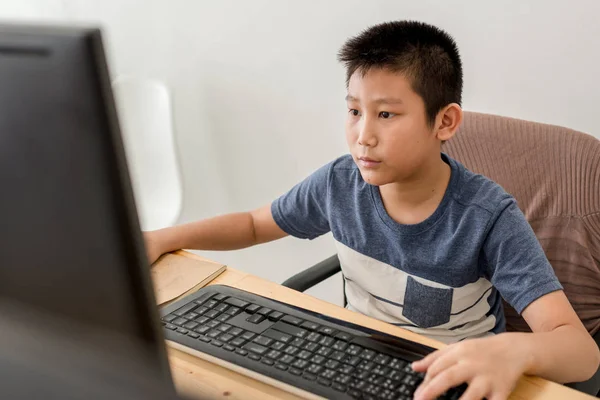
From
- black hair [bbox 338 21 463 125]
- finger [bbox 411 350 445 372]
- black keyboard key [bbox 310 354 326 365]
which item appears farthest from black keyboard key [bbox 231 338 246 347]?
black hair [bbox 338 21 463 125]

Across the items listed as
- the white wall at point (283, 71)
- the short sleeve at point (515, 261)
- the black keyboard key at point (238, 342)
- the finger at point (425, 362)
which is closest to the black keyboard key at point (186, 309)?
the black keyboard key at point (238, 342)

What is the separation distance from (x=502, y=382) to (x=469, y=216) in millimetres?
368

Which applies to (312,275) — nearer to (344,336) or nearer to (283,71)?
(344,336)

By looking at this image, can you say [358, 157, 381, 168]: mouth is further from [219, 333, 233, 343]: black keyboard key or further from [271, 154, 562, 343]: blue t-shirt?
[219, 333, 233, 343]: black keyboard key

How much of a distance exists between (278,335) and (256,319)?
5cm

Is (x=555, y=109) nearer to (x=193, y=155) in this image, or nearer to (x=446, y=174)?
(x=446, y=174)

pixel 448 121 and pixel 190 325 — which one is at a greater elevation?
pixel 448 121

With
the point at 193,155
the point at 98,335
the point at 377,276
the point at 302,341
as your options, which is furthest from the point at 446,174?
the point at 193,155

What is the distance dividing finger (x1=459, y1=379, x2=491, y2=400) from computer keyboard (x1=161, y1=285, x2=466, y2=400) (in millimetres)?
12

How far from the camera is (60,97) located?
40 centimetres

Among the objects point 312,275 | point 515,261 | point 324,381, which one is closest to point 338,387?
point 324,381

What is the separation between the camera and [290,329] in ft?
2.98

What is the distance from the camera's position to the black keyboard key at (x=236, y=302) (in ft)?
3.19

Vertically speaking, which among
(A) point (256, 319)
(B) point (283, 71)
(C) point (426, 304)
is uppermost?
(B) point (283, 71)
